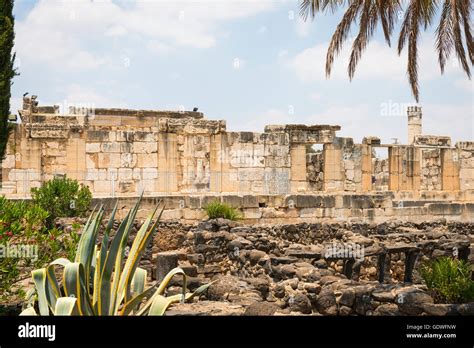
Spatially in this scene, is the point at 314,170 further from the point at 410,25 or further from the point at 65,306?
the point at 65,306

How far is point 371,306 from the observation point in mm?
6098

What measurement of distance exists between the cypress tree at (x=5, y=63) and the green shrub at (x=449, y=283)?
7.56m

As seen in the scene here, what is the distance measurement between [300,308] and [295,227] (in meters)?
6.40

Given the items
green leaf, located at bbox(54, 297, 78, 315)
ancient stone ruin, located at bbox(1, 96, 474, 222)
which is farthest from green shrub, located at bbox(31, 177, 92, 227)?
green leaf, located at bbox(54, 297, 78, 315)

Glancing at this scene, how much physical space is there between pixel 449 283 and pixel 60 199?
8772 millimetres

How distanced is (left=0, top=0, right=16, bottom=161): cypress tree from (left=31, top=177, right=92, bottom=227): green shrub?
2111 mm

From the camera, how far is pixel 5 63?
→ 34.0 ft

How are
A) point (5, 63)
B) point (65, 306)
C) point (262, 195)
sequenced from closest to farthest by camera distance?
point (65, 306) → point (5, 63) → point (262, 195)

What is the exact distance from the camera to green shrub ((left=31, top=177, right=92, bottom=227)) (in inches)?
484

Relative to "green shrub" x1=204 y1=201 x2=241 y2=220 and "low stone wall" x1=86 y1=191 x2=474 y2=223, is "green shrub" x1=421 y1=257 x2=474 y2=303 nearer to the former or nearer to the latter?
"green shrub" x1=204 y1=201 x2=241 y2=220

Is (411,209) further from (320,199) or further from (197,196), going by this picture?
(197,196)

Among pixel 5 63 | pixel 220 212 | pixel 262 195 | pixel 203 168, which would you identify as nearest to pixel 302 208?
pixel 262 195
